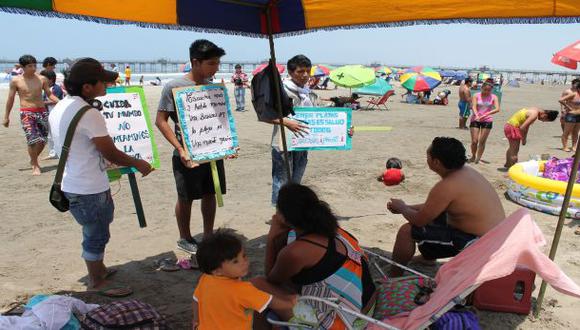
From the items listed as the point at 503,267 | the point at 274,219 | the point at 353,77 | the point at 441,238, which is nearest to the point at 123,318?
the point at 274,219

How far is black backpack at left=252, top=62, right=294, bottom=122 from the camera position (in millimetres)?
4070

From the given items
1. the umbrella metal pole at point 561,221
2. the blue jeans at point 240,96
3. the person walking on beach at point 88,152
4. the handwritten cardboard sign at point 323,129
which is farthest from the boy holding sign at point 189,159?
the blue jeans at point 240,96

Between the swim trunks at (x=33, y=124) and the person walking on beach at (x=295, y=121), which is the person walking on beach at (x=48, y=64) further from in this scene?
the person walking on beach at (x=295, y=121)

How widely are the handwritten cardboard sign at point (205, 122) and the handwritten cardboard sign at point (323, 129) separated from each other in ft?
2.94

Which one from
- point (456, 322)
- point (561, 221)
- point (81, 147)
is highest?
point (81, 147)

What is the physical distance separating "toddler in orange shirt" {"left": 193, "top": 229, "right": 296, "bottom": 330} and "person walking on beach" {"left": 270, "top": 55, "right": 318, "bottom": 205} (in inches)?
90.4

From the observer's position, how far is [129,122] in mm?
3701

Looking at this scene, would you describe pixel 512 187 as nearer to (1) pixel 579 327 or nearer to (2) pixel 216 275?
(1) pixel 579 327

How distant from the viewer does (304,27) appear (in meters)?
3.91

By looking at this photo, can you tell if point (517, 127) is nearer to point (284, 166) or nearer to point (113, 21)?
point (284, 166)

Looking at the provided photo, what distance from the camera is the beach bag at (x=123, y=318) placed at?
2.71m

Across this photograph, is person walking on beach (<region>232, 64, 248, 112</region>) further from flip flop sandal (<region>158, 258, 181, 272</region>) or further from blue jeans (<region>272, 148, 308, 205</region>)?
flip flop sandal (<region>158, 258, 181, 272</region>)

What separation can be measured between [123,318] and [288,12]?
8.62 ft

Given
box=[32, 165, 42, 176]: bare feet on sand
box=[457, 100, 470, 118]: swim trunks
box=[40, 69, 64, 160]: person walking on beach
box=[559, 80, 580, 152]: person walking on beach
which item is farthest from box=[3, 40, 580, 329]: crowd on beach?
box=[457, 100, 470, 118]: swim trunks
